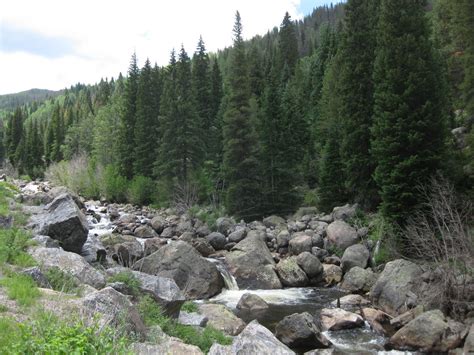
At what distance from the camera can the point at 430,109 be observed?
23062 mm

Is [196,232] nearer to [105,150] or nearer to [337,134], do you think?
[337,134]

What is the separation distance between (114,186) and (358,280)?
3736cm

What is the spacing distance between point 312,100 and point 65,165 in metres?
36.4

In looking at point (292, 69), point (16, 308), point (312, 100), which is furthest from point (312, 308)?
point (292, 69)

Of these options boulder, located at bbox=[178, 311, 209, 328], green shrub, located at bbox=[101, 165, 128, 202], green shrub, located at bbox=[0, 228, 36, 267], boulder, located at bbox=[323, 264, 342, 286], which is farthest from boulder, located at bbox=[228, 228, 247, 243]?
green shrub, located at bbox=[101, 165, 128, 202]

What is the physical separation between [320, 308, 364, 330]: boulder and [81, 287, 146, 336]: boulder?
30.2 feet

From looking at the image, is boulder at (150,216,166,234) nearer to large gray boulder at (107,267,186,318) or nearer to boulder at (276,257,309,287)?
boulder at (276,257,309,287)

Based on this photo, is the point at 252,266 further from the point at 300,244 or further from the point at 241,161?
the point at 241,161

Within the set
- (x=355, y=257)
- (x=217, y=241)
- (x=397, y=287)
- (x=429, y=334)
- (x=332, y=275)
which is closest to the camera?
(x=429, y=334)

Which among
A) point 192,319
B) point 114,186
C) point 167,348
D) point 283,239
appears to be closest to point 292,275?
point 283,239

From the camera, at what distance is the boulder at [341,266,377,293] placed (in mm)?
21875

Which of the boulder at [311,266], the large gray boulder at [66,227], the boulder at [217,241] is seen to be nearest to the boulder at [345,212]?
the boulder at [311,266]

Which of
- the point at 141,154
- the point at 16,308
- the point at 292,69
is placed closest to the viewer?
the point at 16,308

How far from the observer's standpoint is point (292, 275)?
75.9 ft
